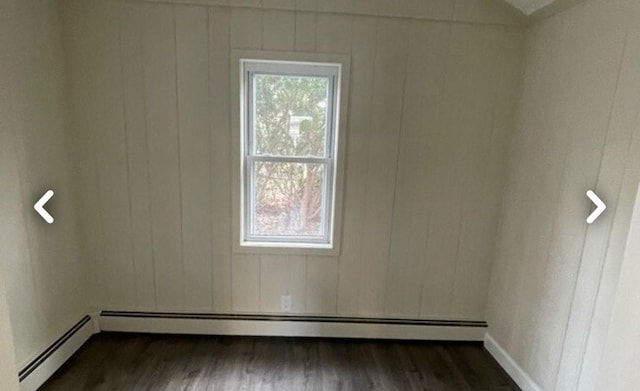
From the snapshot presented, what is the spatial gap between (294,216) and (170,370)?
1.25m

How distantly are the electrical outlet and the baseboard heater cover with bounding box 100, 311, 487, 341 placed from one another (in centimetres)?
5

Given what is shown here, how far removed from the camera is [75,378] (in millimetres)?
2127

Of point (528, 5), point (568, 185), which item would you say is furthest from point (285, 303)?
point (528, 5)

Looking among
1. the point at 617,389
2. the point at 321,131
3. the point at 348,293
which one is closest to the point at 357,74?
the point at 321,131

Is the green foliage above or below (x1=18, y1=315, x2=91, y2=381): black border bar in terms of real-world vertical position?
above

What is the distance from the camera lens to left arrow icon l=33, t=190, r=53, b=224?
6.48 feet

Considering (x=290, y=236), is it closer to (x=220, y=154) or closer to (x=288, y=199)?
(x=288, y=199)

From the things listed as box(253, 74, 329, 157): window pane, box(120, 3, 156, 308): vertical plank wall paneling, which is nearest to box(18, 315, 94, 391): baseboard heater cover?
box(120, 3, 156, 308): vertical plank wall paneling

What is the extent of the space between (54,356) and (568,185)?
3.09 meters

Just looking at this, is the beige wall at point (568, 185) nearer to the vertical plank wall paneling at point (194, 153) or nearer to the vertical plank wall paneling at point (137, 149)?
the vertical plank wall paneling at point (194, 153)

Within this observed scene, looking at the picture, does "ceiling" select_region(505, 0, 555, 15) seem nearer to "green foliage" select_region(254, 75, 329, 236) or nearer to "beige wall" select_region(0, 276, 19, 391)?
"green foliage" select_region(254, 75, 329, 236)

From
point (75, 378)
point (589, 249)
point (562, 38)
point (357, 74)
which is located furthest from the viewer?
point (357, 74)

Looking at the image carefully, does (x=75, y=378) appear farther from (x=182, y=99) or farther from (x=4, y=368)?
(x=182, y=99)

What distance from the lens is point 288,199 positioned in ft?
8.48
